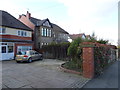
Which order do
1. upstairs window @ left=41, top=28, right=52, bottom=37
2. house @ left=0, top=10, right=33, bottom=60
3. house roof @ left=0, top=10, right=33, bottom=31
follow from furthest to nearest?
upstairs window @ left=41, top=28, right=52, bottom=37 → house roof @ left=0, top=10, right=33, bottom=31 → house @ left=0, top=10, right=33, bottom=60

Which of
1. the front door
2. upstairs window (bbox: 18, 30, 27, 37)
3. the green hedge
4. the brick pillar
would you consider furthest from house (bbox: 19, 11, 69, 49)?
the brick pillar

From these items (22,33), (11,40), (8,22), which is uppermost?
(8,22)

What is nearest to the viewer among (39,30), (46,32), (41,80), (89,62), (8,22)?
(41,80)

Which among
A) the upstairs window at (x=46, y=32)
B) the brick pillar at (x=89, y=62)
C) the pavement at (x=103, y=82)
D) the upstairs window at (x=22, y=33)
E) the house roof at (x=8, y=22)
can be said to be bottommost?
the pavement at (x=103, y=82)

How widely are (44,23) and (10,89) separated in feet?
66.1

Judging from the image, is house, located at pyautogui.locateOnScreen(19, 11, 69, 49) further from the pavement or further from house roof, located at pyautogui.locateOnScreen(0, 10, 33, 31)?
the pavement

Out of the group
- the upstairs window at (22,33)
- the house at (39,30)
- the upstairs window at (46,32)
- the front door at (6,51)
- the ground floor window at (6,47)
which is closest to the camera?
the front door at (6,51)

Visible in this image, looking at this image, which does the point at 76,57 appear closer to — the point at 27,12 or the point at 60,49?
the point at 60,49

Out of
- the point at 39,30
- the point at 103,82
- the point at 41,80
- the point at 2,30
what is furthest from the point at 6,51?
the point at 103,82

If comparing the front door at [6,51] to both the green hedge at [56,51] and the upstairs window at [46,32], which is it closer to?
the green hedge at [56,51]

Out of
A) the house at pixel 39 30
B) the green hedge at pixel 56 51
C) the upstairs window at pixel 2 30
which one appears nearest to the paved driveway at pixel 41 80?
the green hedge at pixel 56 51

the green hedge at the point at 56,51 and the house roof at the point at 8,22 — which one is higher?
the house roof at the point at 8,22

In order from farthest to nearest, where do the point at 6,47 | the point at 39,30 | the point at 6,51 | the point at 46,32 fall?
1. the point at 46,32
2. the point at 39,30
3. the point at 6,51
4. the point at 6,47

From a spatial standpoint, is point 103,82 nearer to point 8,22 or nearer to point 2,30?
point 2,30
